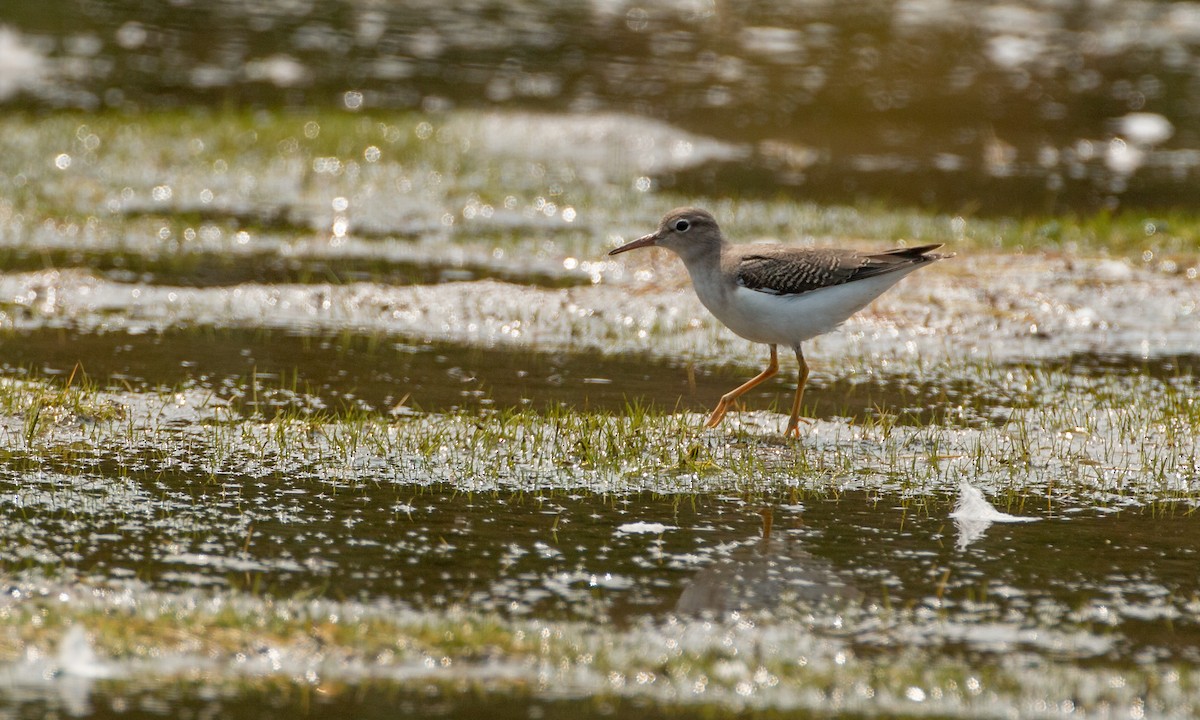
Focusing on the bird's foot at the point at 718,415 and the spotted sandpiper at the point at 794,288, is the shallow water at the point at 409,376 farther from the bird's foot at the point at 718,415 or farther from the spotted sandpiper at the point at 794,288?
the spotted sandpiper at the point at 794,288

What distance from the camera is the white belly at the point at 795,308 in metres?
8.46

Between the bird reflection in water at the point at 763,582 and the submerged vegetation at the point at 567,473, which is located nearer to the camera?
the submerged vegetation at the point at 567,473

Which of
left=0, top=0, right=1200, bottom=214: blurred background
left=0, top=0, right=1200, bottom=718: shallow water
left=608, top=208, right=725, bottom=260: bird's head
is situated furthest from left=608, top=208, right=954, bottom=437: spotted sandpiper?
left=0, top=0, right=1200, bottom=214: blurred background

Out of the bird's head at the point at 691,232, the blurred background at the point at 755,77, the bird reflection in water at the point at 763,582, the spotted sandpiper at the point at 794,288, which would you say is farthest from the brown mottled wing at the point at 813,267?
the blurred background at the point at 755,77

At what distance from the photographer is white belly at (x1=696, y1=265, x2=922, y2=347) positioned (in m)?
8.46

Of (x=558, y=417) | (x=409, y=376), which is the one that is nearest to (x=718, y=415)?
(x=558, y=417)

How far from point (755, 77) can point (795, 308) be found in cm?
1541

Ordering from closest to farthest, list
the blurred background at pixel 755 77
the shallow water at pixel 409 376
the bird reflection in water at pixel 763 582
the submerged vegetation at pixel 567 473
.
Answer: the submerged vegetation at pixel 567 473 → the bird reflection in water at pixel 763 582 → the shallow water at pixel 409 376 → the blurred background at pixel 755 77

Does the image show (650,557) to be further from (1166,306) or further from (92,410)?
(1166,306)

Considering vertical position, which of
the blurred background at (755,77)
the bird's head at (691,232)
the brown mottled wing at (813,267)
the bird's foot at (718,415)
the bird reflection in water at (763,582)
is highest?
the blurred background at (755,77)

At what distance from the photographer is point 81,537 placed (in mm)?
6230

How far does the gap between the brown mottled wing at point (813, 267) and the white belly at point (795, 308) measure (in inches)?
1.8

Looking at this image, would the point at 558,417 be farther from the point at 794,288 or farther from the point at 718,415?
the point at 794,288

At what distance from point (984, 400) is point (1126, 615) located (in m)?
3.59
